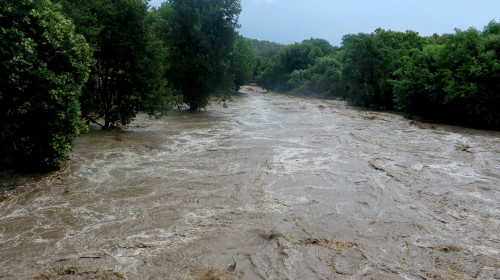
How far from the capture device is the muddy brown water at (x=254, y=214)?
4.70m

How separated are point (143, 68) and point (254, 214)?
1100 cm

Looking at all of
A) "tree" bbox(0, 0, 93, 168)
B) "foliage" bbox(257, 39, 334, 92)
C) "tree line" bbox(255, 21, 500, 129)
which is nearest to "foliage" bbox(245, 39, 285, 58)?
"foliage" bbox(257, 39, 334, 92)

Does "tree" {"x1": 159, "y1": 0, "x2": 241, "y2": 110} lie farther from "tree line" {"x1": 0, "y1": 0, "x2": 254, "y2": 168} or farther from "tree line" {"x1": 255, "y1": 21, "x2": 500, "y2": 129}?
"tree line" {"x1": 255, "y1": 21, "x2": 500, "y2": 129}

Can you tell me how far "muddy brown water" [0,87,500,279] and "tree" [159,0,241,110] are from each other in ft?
37.5

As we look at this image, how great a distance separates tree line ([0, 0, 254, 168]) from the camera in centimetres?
766

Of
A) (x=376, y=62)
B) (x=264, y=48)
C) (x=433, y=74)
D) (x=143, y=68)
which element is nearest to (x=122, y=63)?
(x=143, y=68)

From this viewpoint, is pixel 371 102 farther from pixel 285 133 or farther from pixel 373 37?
pixel 285 133

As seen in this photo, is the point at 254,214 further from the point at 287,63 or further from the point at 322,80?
the point at 287,63

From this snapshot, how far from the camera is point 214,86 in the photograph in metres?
23.9

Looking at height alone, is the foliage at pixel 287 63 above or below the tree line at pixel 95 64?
above

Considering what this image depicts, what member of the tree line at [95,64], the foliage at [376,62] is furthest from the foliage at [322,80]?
the tree line at [95,64]

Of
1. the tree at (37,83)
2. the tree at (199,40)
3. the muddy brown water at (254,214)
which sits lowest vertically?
the muddy brown water at (254,214)

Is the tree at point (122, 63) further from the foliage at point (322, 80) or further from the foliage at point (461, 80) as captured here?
the foliage at point (322, 80)

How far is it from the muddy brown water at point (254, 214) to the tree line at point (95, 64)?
1.28m
